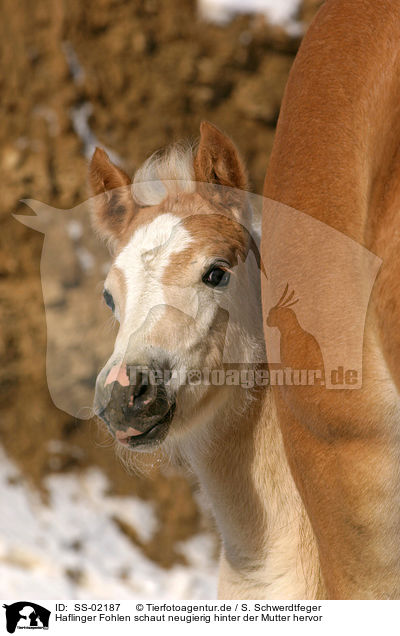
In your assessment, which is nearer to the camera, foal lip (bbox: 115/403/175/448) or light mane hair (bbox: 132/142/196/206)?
foal lip (bbox: 115/403/175/448)

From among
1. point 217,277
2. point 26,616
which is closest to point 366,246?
point 217,277

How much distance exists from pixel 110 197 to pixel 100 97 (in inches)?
41.8

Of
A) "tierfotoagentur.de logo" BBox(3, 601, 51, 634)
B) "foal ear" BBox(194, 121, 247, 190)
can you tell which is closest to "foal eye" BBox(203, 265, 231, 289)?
"foal ear" BBox(194, 121, 247, 190)

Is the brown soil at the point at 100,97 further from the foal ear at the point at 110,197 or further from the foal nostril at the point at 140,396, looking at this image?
the foal nostril at the point at 140,396

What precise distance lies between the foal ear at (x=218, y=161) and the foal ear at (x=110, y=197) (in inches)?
4.1

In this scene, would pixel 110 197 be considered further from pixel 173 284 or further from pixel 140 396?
pixel 140 396

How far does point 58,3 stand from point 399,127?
1.50 m

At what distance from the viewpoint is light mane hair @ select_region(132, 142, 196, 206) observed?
2.97 feet

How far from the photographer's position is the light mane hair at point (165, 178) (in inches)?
35.6

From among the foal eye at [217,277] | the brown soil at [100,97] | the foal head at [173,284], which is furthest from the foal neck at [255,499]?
the brown soil at [100,97]

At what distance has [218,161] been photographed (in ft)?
2.84

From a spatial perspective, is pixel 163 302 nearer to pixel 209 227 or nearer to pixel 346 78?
pixel 209 227

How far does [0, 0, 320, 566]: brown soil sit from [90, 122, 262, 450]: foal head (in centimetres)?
95

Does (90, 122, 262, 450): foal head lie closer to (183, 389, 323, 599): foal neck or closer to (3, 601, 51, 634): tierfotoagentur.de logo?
(183, 389, 323, 599): foal neck
